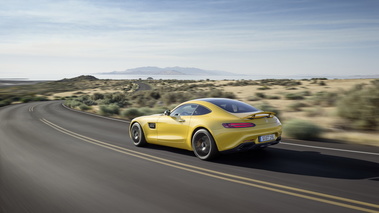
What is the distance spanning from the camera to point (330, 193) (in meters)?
4.72

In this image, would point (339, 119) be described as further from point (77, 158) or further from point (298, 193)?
point (77, 158)

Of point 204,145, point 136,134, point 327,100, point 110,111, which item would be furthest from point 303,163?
point 110,111

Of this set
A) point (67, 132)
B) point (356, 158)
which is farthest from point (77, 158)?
point (356, 158)

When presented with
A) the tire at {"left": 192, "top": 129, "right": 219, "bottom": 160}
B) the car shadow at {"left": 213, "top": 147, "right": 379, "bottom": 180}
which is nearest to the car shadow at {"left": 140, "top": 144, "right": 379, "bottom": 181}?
the car shadow at {"left": 213, "top": 147, "right": 379, "bottom": 180}

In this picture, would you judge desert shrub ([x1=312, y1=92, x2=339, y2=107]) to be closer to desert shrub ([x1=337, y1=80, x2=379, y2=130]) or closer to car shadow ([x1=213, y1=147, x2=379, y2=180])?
desert shrub ([x1=337, y1=80, x2=379, y2=130])

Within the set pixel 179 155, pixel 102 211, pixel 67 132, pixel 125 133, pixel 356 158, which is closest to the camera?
pixel 102 211

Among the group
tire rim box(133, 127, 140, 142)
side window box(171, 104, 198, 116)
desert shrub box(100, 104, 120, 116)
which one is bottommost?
desert shrub box(100, 104, 120, 116)

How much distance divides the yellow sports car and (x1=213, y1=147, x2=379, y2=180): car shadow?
0.40m

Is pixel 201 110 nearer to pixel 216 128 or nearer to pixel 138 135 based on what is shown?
pixel 216 128

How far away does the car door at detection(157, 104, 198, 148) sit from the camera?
295 inches

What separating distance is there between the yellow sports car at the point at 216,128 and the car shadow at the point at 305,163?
0.40 metres

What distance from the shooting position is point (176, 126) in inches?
303

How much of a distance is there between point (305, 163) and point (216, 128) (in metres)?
2.01

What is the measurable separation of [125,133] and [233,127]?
6.41 m
